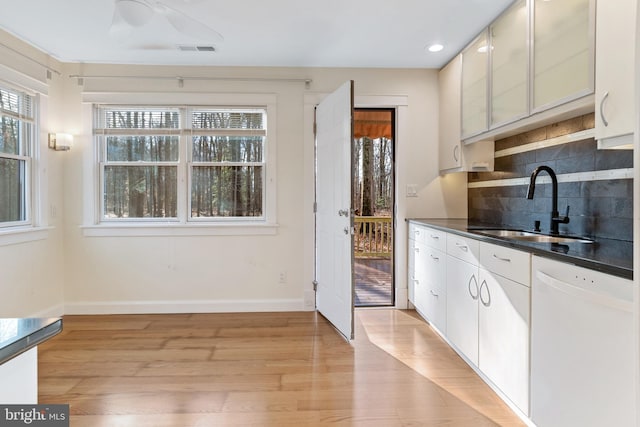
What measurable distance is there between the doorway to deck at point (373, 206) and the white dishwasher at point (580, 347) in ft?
7.49

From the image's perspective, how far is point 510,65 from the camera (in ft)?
8.23

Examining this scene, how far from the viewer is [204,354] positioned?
8.98 feet

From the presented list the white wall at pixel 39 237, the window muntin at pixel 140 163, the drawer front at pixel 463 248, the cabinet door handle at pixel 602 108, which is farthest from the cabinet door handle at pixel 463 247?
the white wall at pixel 39 237

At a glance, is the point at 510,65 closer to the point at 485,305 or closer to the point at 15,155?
the point at 485,305

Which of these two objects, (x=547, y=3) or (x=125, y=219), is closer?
(x=547, y=3)

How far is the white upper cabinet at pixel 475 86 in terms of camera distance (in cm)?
287

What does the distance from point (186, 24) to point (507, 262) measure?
7.87ft

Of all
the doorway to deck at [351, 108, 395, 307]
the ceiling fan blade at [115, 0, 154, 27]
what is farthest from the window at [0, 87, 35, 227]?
the doorway to deck at [351, 108, 395, 307]

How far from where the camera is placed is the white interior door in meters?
2.97

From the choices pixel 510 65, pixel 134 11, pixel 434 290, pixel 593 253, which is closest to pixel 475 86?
pixel 510 65

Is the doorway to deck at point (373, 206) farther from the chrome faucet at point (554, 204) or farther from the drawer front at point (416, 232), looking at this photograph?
the chrome faucet at point (554, 204)

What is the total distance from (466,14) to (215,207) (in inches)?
111

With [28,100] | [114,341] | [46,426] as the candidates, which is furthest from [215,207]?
[46,426]

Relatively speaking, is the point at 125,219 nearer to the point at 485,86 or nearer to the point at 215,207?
the point at 215,207
